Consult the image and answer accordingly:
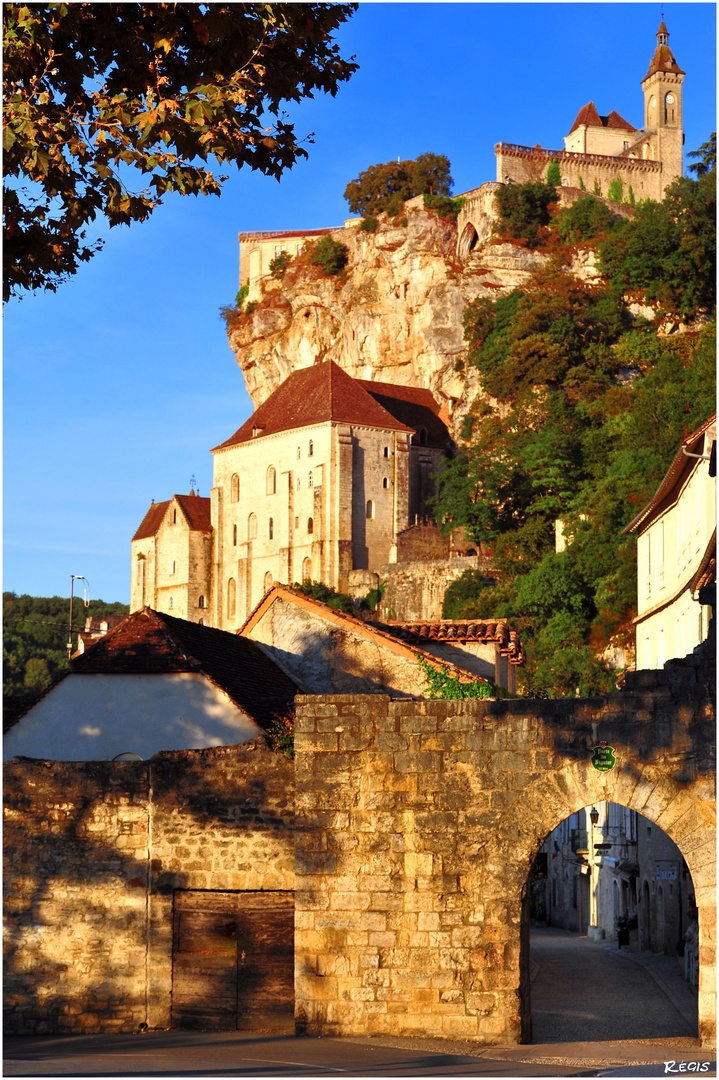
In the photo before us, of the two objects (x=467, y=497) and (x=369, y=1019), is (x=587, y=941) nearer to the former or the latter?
(x=369, y=1019)

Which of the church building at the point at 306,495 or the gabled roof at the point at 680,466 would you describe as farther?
the church building at the point at 306,495

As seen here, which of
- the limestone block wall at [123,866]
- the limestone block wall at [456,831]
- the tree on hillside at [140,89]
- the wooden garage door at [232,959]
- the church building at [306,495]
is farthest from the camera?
the church building at [306,495]

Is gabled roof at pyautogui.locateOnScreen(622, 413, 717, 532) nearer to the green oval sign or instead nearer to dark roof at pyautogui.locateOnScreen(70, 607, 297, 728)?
dark roof at pyautogui.locateOnScreen(70, 607, 297, 728)

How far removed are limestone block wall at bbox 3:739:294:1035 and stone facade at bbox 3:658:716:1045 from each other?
0.8 inches

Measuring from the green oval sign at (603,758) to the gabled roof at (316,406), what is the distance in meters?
71.5

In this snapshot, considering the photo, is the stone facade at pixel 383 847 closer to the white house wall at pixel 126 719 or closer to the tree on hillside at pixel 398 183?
the white house wall at pixel 126 719

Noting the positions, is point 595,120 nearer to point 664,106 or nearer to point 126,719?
point 664,106

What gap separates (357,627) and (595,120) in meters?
93.7

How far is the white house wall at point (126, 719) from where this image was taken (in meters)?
Result: 16.7

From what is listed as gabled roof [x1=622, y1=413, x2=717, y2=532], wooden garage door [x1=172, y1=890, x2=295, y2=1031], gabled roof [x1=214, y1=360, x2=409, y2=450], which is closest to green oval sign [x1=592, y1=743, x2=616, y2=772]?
wooden garage door [x1=172, y1=890, x2=295, y2=1031]

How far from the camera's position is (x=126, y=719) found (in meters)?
17.2

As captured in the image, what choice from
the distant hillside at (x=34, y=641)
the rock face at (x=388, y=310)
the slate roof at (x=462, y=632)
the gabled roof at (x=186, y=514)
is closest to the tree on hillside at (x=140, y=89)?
the slate roof at (x=462, y=632)

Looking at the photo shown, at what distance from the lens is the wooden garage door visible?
13352 mm

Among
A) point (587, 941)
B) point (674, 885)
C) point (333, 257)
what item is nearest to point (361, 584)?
point (333, 257)
